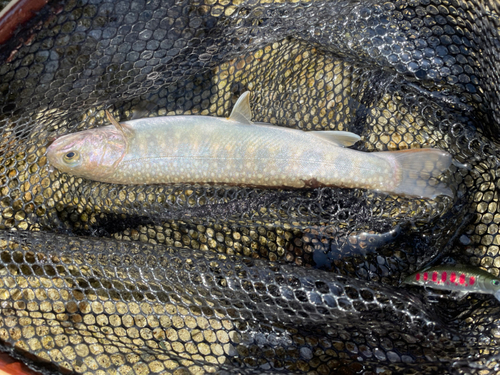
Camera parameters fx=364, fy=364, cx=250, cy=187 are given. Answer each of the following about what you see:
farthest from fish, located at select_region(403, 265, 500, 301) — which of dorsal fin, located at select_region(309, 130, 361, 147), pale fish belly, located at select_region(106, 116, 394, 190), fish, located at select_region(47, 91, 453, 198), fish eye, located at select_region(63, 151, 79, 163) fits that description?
fish eye, located at select_region(63, 151, 79, 163)

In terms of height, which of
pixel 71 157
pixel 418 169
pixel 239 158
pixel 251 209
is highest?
pixel 71 157

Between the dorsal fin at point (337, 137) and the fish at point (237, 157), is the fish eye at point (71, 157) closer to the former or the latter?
the fish at point (237, 157)

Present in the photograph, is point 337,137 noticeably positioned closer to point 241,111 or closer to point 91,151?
point 241,111

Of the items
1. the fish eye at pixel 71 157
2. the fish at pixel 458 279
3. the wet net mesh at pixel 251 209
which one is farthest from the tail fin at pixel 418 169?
the fish eye at pixel 71 157

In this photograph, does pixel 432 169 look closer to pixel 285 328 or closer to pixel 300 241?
pixel 300 241

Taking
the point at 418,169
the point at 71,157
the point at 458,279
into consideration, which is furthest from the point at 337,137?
the point at 71,157

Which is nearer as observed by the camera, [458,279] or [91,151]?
[458,279]

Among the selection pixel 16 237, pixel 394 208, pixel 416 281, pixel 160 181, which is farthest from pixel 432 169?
pixel 16 237

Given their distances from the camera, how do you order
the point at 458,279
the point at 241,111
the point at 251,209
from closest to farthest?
the point at 458,279
the point at 241,111
the point at 251,209

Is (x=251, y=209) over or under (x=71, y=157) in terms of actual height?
under
